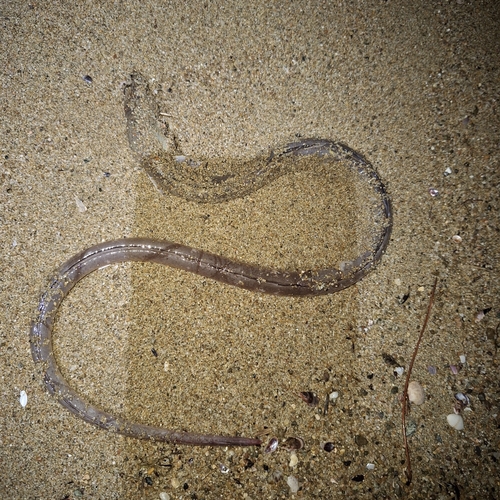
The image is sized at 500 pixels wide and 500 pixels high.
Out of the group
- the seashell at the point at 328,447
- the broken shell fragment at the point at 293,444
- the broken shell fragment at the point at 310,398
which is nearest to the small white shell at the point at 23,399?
the broken shell fragment at the point at 293,444

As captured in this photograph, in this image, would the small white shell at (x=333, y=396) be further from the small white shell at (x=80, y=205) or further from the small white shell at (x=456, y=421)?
the small white shell at (x=80, y=205)

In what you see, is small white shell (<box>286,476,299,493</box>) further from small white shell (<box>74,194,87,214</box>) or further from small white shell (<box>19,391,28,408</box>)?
small white shell (<box>74,194,87,214</box>)

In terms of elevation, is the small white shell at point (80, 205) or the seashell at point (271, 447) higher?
the small white shell at point (80, 205)

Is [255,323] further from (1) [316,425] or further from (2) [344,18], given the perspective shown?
(2) [344,18]

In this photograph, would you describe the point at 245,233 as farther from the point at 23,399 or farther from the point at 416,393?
the point at 23,399

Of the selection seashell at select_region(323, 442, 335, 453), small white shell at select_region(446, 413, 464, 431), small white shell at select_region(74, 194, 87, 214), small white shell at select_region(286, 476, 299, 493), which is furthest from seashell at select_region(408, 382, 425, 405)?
small white shell at select_region(74, 194, 87, 214)

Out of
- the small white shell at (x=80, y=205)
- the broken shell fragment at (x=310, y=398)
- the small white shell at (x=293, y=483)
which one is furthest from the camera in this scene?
the small white shell at (x=80, y=205)

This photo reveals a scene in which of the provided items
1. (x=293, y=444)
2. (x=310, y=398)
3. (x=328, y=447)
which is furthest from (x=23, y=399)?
(x=328, y=447)
